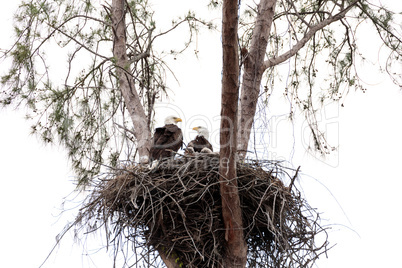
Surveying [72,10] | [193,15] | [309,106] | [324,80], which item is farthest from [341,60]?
[72,10]

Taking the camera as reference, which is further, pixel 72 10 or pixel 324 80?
pixel 324 80

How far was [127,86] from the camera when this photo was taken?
589cm

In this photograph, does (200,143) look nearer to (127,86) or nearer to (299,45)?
(127,86)

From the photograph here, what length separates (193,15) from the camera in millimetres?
6355

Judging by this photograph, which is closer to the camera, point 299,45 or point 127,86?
point 127,86

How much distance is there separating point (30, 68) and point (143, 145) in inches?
65.0

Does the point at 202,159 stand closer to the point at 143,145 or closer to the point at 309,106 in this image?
the point at 143,145

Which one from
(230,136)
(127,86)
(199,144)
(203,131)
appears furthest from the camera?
(127,86)

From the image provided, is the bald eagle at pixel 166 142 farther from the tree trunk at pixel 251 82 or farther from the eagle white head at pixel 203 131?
the tree trunk at pixel 251 82

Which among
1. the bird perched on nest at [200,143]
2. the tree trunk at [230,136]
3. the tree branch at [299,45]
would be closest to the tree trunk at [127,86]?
the bird perched on nest at [200,143]

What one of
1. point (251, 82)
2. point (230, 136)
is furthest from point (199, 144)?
point (230, 136)

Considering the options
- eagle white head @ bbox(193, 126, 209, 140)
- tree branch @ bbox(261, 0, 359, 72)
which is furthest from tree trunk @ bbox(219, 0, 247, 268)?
tree branch @ bbox(261, 0, 359, 72)

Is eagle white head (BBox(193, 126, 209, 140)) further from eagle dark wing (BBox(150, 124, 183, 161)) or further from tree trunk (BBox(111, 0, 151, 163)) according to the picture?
tree trunk (BBox(111, 0, 151, 163))

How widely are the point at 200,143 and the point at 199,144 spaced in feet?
0.09
